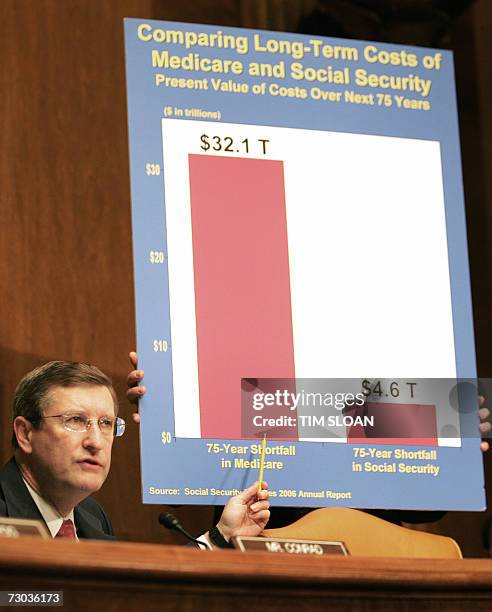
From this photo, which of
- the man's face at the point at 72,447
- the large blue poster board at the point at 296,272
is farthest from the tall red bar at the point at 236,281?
the man's face at the point at 72,447

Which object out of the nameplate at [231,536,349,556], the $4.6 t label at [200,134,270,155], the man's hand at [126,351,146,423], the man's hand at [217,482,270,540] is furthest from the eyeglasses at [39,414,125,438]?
the nameplate at [231,536,349,556]

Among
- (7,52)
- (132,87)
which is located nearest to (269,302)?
(132,87)

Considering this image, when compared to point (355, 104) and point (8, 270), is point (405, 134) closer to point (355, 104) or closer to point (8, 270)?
point (355, 104)

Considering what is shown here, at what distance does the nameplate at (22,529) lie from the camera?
5.58 feet

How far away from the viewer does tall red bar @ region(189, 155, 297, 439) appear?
2719 millimetres

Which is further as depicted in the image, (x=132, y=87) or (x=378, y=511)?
(x=378, y=511)

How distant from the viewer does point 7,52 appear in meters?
3.61

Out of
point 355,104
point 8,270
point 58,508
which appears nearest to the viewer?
point 58,508

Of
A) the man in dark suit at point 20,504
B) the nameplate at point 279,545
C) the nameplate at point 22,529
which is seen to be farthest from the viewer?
the man in dark suit at point 20,504

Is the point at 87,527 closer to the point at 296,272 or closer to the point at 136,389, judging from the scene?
the point at 136,389

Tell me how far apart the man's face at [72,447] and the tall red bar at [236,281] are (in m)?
0.25

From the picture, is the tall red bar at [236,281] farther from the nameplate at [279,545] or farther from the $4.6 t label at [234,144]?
the nameplate at [279,545]

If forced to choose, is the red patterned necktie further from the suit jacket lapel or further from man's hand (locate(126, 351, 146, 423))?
man's hand (locate(126, 351, 146, 423))

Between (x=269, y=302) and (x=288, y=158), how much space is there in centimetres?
39
